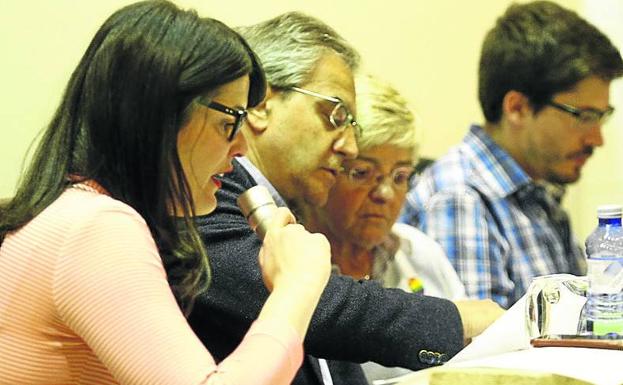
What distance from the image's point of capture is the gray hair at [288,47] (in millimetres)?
2193

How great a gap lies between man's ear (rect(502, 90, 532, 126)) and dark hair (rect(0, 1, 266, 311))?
1.92 metres

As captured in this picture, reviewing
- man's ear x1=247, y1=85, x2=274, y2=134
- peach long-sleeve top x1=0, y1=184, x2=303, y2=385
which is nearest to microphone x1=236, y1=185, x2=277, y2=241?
peach long-sleeve top x1=0, y1=184, x2=303, y2=385

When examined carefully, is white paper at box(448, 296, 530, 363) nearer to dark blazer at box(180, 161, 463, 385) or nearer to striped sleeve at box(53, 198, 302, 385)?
dark blazer at box(180, 161, 463, 385)

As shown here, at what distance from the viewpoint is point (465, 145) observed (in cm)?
325

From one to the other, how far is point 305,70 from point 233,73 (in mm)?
713

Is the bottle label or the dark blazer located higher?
the bottle label

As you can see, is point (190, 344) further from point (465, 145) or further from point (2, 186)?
point (465, 145)

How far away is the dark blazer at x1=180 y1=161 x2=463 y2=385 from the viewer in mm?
1812

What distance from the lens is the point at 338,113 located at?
229cm

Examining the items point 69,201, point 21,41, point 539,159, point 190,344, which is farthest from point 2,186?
point 539,159

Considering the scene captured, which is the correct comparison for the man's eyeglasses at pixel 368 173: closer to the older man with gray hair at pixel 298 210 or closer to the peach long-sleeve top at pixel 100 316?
the older man with gray hair at pixel 298 210

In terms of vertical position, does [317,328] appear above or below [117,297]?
below

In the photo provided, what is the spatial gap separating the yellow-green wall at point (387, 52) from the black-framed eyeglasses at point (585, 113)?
1.38 ft

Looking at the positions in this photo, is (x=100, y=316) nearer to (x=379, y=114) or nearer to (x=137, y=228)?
(x=137, y=228)
